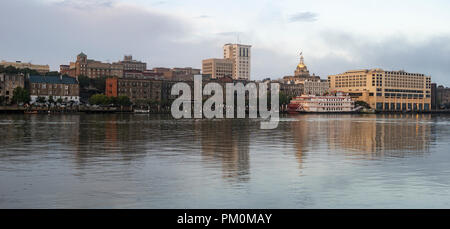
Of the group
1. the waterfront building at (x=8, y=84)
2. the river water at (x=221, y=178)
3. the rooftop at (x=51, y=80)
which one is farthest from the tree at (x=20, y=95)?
the river water at (x=221, y=178)

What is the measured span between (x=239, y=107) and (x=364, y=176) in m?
163

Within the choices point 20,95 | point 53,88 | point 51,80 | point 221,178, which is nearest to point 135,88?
point 51,80

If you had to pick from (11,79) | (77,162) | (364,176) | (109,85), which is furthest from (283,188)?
(109,85)

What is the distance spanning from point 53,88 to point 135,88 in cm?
3257

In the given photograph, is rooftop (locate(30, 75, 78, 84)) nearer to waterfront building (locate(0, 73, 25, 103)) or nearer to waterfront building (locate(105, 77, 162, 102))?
waterfront building (locate(0, 73, 25, 103))

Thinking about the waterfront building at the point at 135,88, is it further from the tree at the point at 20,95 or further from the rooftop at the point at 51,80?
the tree at the point at 20,95

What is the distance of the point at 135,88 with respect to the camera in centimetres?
17525

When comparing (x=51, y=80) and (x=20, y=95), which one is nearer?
(x=20, y=95)

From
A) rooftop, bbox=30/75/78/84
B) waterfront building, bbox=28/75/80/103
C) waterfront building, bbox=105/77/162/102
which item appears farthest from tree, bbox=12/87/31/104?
waterfront building, bbox=105/77/162/102

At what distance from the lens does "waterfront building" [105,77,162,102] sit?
170500mm

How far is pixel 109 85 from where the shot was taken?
171625mm

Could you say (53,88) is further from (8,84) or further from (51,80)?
(8,84)
